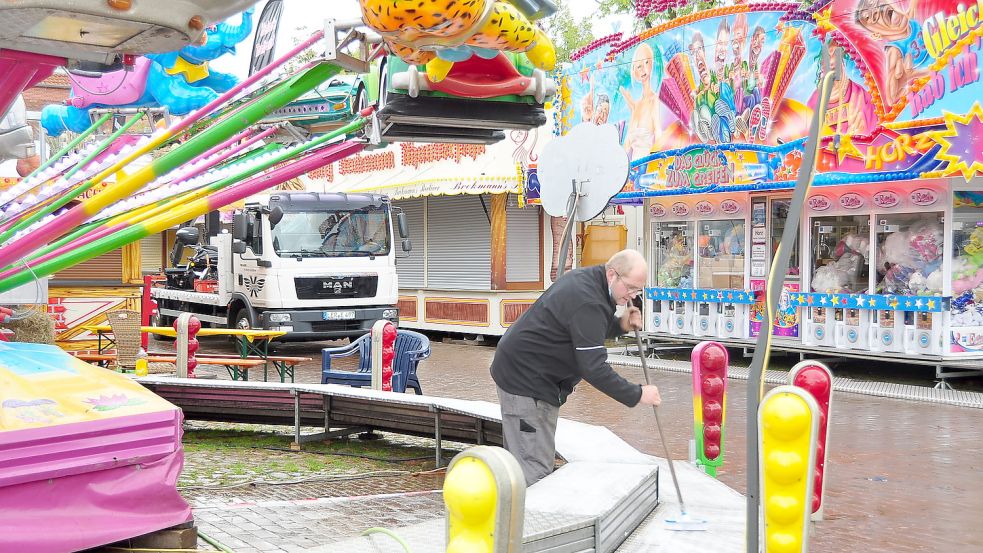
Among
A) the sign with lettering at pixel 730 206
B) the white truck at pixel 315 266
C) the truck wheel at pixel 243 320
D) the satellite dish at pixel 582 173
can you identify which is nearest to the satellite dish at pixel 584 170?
the satellite dish at pixel 582 173

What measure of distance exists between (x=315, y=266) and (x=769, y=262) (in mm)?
7959

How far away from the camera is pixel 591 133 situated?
626 centimetres

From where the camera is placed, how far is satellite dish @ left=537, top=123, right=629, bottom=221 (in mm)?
6219

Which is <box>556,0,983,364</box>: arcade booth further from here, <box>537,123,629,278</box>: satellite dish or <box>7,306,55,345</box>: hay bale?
<box>7,306,55,345</box>: hay bale

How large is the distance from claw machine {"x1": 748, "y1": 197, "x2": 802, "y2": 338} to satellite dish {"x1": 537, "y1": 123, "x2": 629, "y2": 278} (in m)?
9.45

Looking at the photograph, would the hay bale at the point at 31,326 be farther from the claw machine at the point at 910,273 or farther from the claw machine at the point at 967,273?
the claw machine at the point at 967,273

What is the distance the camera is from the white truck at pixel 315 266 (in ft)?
58.8

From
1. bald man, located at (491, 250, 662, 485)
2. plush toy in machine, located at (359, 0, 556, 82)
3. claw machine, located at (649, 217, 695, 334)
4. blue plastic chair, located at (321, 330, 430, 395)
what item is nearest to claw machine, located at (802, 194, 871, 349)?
claw machine, located at (649, 217, 695, 334)

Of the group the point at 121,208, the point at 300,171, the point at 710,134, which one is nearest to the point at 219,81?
the point at 121,208

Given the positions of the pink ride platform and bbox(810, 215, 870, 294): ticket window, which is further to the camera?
bbox(810, 215, 870, 294): ticket window

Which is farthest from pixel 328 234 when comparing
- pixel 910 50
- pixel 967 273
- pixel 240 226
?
pixel 967 273

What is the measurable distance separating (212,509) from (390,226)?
40.7 feet

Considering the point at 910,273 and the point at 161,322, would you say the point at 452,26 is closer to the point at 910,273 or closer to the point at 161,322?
the point at 910,273

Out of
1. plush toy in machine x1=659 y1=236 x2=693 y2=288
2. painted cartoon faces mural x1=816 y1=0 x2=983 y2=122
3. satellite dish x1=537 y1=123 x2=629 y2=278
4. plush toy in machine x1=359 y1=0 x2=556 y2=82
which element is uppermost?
painted cartoon faces mural x1=816 y1=0 x2=983 y2=122
